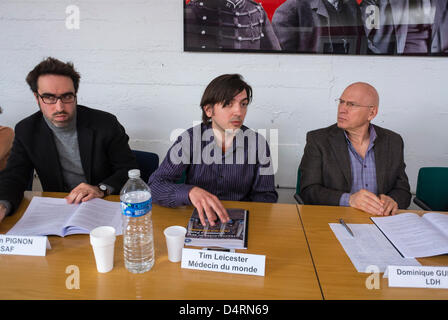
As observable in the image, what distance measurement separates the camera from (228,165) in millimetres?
1752

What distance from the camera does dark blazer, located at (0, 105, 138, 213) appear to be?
181 cm

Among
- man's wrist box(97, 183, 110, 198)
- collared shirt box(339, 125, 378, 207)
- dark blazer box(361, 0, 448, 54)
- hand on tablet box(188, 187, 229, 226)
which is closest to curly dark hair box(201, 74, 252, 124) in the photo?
hand on tablet box(188, 187, 229, 226)

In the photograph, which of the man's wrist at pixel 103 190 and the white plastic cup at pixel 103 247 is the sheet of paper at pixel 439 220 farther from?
the man's wrist at pixel 103 190

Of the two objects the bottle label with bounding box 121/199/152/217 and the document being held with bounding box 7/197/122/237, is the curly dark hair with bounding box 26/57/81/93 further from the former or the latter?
the bottle label with bounding box 121/199/152/217

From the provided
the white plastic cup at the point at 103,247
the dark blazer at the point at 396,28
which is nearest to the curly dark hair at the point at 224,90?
the white plastic cup at the point at 103,247

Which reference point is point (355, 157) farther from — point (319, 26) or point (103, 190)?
point (103, 190)

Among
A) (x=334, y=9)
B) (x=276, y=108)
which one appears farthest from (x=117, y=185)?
(x=334, y=9)

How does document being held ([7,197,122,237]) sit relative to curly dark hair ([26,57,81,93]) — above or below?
below

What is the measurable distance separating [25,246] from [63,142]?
0.93 meters

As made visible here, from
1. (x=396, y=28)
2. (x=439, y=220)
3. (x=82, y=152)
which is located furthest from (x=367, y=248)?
(x=396, y=28)

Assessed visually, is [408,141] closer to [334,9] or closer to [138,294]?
[334,9]

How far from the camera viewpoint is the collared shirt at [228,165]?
1740 mm

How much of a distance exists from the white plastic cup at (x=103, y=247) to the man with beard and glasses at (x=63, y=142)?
613mm

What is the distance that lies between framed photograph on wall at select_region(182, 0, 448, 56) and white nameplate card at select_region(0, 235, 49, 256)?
189 centimetres
